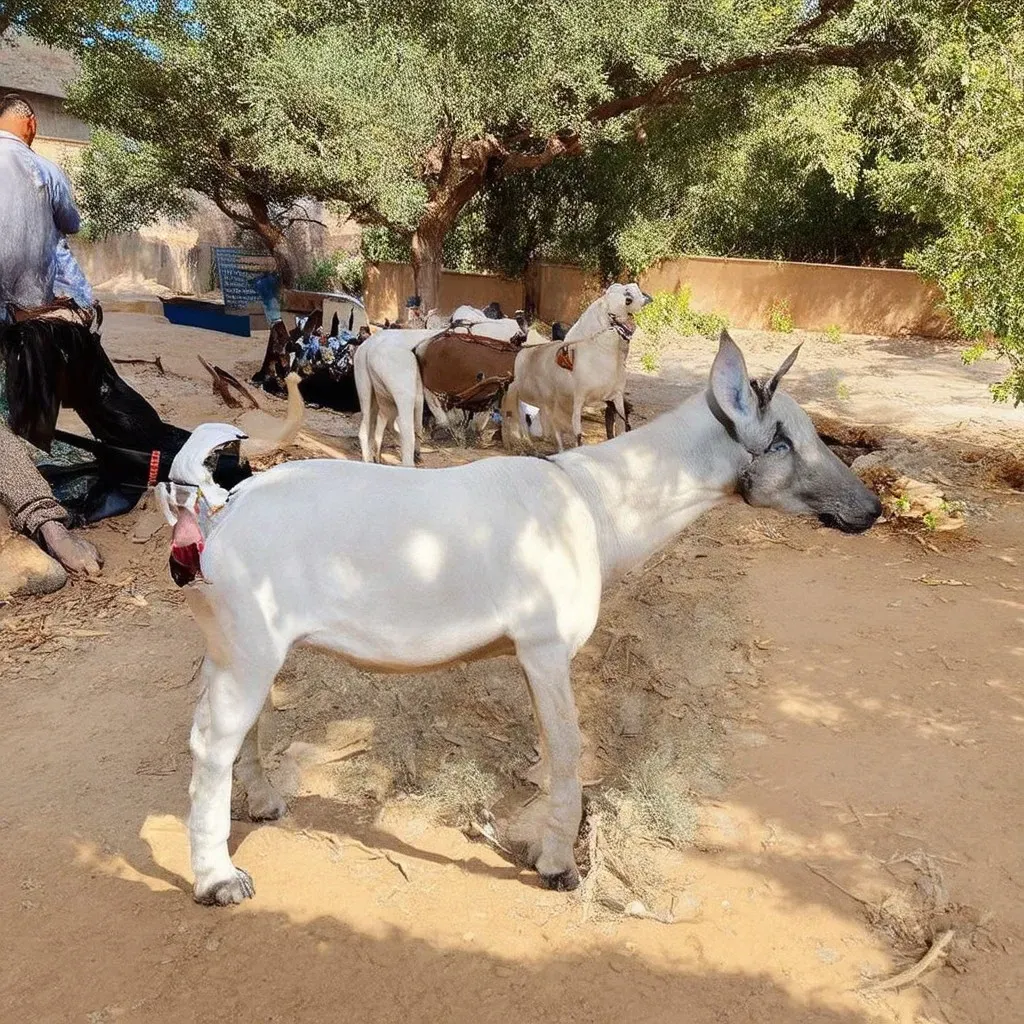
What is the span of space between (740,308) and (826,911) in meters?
18.3

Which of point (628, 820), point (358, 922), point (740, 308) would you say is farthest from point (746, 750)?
point (740, 308)

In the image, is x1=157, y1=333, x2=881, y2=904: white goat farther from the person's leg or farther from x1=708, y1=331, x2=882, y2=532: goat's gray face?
the person's leg

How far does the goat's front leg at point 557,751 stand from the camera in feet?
9.49

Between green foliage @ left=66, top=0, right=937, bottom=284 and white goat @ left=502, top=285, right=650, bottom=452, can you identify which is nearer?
white goat @ left=502, top=285, right=650, bottom=452

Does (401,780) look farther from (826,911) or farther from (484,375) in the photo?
(484,375)

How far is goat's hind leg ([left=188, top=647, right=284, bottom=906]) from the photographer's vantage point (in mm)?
2711

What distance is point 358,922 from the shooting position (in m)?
2.90

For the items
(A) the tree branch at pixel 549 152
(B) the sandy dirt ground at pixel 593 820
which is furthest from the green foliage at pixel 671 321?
(B) the sandy dirt ground at pixel 593 820

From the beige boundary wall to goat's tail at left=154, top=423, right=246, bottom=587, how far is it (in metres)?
17.8

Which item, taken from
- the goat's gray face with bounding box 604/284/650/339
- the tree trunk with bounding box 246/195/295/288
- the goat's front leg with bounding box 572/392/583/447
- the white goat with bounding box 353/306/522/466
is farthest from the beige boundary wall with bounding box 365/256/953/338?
the white goat with bounding box 353/306/522/466

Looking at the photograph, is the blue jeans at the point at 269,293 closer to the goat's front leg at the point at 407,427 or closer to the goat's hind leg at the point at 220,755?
the goat's front leg at the point at 407,427

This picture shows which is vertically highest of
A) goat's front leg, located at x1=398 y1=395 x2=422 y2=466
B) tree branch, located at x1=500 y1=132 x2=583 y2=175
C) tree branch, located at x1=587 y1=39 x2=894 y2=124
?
tree branch, located at x1=587 y1=39 x2=894 y2=124

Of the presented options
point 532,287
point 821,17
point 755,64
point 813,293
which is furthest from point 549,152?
point 532,287

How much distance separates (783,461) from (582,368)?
5.28 metres
